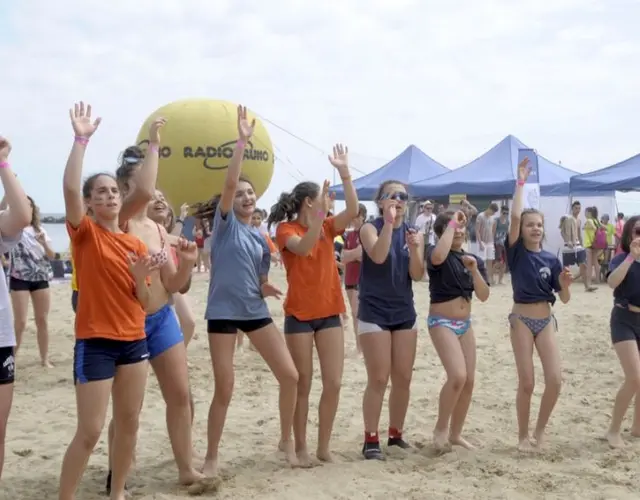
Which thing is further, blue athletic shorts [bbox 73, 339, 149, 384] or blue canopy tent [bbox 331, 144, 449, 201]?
blue canopy tent [bbox 331, 144, 449, 201]

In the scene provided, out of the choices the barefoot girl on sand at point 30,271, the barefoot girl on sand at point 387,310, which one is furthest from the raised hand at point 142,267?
the barefoot girl on sand at point 30,271

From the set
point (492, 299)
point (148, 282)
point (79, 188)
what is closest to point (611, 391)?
point (148, 282)

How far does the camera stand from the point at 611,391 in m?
6.63

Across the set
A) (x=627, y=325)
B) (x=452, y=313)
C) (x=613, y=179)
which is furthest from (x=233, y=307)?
(x=613, y=179)

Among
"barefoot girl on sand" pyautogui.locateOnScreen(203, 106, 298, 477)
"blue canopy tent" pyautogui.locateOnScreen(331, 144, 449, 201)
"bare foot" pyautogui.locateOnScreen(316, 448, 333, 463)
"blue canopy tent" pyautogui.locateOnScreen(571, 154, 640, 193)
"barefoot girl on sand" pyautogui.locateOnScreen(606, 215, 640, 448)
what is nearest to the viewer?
"barefoot girl on sand" pyautogui.locateOnScreen(203, 106, 298, 477)

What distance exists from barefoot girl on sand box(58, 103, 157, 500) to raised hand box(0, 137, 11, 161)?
0.30m

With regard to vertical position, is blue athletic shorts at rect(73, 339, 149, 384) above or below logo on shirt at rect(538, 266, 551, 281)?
below

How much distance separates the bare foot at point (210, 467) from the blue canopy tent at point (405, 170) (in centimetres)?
A: 1750

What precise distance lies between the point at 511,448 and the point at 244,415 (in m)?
2.11

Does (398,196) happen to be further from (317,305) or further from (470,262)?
(317,305)

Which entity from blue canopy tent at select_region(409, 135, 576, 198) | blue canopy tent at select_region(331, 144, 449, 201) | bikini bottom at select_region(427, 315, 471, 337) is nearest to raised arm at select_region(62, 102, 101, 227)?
bikini bottom at select_region(427, 315, 471, 337)

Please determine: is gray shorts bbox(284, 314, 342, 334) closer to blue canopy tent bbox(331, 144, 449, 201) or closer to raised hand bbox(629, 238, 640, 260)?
raised hand bbox(629, 238, 640, 260)

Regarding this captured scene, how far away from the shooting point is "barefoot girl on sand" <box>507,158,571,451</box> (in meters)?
4.82

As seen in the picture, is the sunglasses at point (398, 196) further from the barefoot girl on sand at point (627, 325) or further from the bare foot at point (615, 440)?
the bare foot at point (615, 440)
